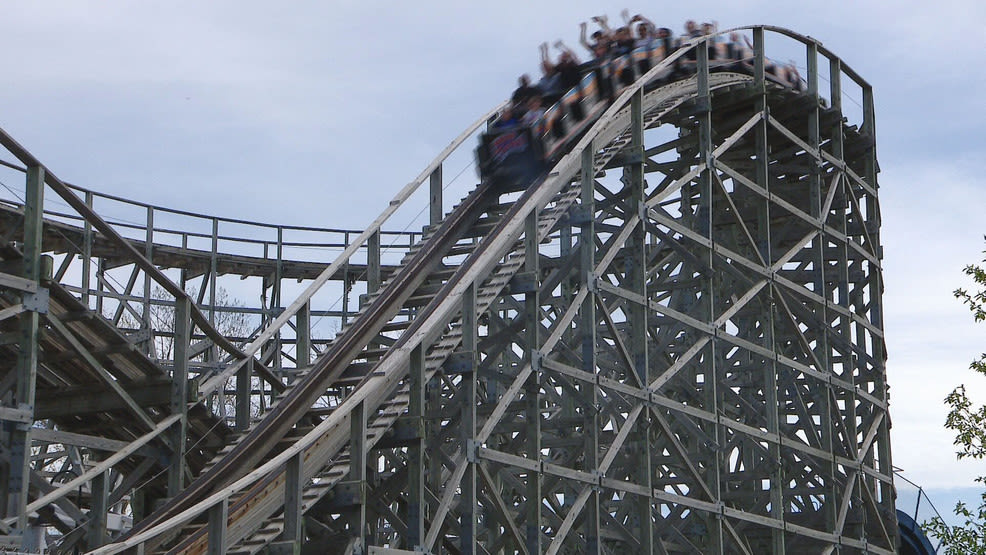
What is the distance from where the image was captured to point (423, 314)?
14469 mm

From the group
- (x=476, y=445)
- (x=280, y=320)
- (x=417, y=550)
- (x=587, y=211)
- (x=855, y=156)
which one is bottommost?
(x=417, y=550)

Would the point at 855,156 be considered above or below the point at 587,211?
above

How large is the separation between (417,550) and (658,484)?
5.86 meters

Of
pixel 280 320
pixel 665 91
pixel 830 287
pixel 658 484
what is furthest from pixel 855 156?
pixel 280 320

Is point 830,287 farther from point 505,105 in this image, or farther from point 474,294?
point 474,294

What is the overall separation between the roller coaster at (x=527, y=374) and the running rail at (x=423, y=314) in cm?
4

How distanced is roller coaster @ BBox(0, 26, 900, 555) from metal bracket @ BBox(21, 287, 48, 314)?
0.02 meters

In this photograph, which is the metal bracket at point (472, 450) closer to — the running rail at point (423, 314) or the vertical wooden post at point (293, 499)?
the running rail at point (423, 314)

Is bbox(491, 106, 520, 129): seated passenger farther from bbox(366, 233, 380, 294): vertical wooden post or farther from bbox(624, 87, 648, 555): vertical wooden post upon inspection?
bbox(366, 233, 380, 294): vertical wooden post

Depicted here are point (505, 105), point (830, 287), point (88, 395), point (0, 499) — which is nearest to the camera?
point (0, 499)

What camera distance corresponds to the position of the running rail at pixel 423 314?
420 inches

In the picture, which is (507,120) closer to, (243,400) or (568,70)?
(568,70)

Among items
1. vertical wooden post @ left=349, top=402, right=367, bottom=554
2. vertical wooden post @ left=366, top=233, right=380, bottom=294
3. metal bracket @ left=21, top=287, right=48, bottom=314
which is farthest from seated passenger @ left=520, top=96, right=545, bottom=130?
metal bracket @ left=21, top=287, right=48, bottom=314

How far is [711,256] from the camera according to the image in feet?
57.3
